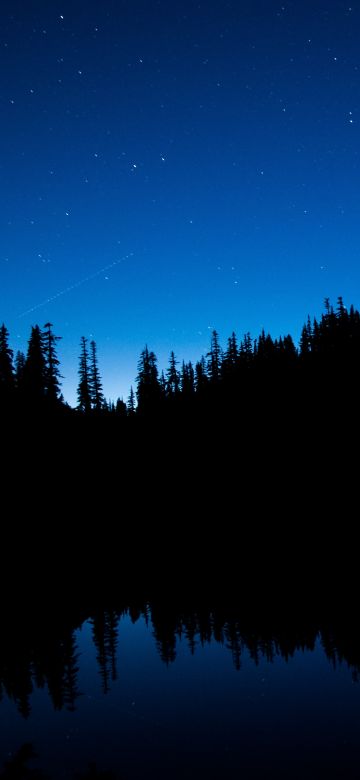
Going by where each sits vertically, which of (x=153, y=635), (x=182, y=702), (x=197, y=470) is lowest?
(x=182, y=702)

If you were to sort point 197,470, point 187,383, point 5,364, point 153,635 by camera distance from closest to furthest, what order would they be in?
1. point 153,635
2. point 5,364
3. point 197,470
4. point 187,383

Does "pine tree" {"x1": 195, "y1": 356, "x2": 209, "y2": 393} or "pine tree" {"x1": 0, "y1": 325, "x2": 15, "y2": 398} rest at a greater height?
"pine tree" {"x1": 195, "y1": 356, "x2": 209, "y2": 393}

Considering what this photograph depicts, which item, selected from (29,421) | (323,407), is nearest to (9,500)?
(29,421)

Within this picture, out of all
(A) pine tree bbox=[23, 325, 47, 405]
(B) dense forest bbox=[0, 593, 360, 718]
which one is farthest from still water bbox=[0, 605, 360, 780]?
(A) pine tree bbox=[23, 325, 47, 405]

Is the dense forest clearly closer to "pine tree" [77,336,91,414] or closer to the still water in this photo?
the still water

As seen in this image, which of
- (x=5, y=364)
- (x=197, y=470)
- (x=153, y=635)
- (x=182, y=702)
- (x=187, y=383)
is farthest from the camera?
(x=187, y=383)

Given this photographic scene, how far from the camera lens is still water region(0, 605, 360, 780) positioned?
9164 mm

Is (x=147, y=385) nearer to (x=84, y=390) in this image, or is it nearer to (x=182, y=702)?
(x=84, y=390)

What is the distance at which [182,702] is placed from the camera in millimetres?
11922

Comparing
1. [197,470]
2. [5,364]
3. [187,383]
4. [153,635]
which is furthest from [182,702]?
[187,383]

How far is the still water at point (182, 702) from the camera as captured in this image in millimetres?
9164

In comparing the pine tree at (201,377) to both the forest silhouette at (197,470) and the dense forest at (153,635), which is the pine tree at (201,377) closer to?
the forest silhouette at (197,470)

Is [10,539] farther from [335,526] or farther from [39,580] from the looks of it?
[335,526]

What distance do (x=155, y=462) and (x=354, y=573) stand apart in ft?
126
